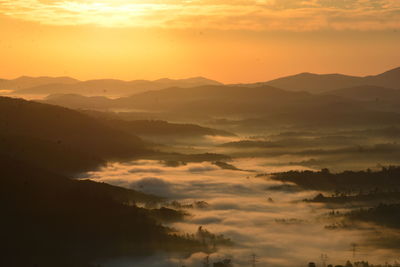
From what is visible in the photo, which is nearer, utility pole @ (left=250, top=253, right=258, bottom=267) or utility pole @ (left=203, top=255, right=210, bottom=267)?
utility pole @ (left=203, top=255, right=210, bottom=267)

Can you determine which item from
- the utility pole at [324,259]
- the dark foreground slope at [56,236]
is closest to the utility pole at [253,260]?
the utility pole at [324,259]

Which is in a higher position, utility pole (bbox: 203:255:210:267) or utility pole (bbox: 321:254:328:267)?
utility pole (bbox: 203:255:210:267)

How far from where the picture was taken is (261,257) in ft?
594

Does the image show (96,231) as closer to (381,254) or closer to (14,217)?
(14,217)

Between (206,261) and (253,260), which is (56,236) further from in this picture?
(253,260)

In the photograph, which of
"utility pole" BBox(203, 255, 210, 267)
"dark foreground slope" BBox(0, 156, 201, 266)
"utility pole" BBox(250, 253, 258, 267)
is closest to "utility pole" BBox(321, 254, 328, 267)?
"utility pole" BBox(250, 253, 258, 267)

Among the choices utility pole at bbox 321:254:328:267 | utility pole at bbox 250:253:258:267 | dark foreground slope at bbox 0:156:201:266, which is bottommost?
utility pole at bbox 321:254:328:267

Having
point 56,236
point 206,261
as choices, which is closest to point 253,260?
point 206,261

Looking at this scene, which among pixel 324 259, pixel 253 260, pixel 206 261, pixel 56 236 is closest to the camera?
pixel 206 261

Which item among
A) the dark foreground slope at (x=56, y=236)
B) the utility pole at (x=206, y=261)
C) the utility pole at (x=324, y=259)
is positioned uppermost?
the dark foreground slope at (x=56, y=236)


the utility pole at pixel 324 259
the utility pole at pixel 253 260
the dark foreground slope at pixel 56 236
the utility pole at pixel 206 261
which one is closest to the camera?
the dark foreground slope at pixel 56 236

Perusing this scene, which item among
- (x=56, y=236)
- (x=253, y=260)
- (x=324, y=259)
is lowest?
(x=324, y=259)

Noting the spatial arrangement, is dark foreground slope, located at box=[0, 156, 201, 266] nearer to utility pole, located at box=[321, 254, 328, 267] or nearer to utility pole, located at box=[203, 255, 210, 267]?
utility pole, located at box=[203, 255, 210, 267]

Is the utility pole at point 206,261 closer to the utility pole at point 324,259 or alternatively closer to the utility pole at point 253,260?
the utility pole at point 253,260
